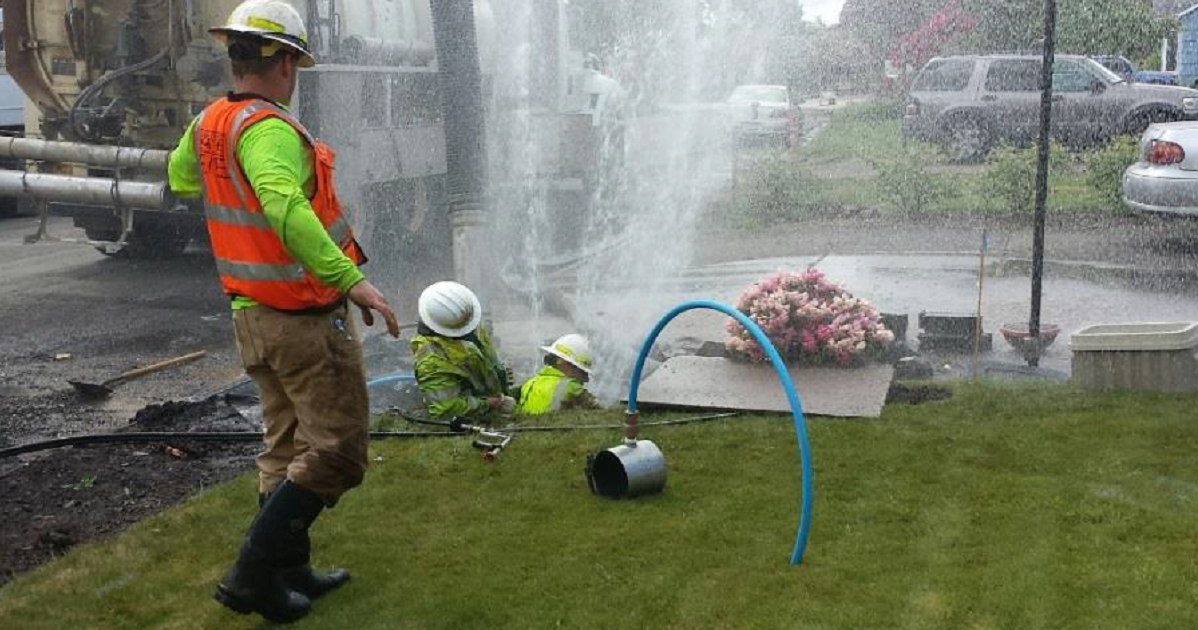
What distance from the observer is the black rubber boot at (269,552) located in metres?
3.95

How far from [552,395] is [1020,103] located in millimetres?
13560

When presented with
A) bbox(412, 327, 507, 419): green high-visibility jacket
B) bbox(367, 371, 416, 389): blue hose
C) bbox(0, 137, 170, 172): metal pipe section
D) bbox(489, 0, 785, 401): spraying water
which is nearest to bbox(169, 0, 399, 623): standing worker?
bbox(412, 327, 507, 419): green high-visibility jacket

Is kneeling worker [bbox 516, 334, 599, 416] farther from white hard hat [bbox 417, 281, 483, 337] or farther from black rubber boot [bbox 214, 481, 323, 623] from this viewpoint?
black rubber boot [bbox 214, 481, 323, 623]

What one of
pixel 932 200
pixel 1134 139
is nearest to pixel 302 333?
pixel 932 200

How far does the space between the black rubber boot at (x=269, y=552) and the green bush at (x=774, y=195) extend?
11970mm

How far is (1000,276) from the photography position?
11.4 metres

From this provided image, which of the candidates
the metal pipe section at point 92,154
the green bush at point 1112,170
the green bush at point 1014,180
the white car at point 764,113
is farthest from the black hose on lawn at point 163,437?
the white car at point 764,113

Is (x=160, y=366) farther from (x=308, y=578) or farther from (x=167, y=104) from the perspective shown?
(x=308, y=578)

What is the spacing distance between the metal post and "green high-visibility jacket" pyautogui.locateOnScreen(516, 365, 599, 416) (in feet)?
8.63

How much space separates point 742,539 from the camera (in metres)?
4.64

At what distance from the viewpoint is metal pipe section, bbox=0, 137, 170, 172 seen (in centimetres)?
1030

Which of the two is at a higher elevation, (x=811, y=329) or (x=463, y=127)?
(x=463, y=127)

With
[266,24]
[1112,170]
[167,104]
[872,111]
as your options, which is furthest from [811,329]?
[872,111]

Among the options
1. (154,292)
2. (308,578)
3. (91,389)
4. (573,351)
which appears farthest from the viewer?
(154,292)
